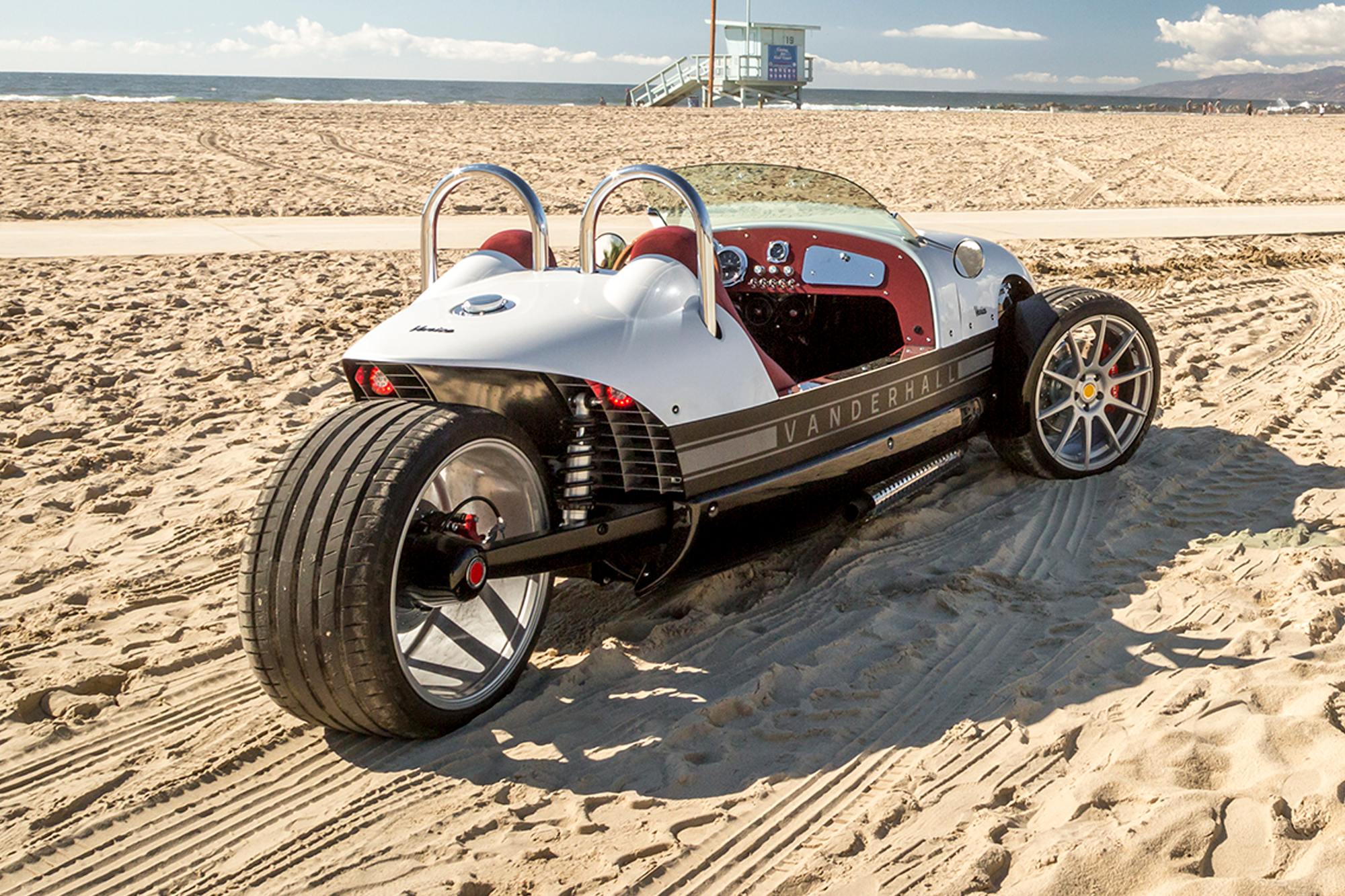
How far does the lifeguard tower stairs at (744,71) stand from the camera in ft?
141

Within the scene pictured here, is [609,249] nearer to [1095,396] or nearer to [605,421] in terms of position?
[605,421]

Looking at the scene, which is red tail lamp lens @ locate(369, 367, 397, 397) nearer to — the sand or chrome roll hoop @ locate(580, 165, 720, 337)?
chrome roll hoop @ locate(580, 165, 720, 337)

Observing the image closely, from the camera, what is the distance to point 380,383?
11.8 ft

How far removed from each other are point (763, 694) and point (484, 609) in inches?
36.5

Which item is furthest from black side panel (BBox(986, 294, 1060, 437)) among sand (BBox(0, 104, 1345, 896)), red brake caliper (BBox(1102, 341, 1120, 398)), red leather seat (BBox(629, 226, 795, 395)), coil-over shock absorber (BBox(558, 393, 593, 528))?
coil-over shock absorber (BBox(558, 393, 593, 528))

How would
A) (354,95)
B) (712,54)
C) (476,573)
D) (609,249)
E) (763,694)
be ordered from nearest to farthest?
(476,573), (763,694), (609,249), (712,54), (354,95)

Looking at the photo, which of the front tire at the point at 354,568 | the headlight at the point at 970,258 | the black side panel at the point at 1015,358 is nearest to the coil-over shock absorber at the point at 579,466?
the front tire at the point at 354,568

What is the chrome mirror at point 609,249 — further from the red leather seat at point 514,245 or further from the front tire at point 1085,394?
the front tire at point 1085,394

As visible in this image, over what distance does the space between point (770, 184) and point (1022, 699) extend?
267 centimetres

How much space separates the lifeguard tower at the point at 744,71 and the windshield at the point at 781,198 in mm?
38916

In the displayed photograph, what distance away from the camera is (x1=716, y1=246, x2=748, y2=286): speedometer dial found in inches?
205

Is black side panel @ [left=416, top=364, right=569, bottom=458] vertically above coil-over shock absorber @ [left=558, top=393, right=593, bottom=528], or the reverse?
black side panel @ [left=416, top=364, right=569, bottom=458]

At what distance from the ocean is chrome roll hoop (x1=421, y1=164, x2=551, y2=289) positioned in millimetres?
31953

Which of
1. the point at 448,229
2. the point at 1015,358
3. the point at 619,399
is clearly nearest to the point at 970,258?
the point at 1015,358
